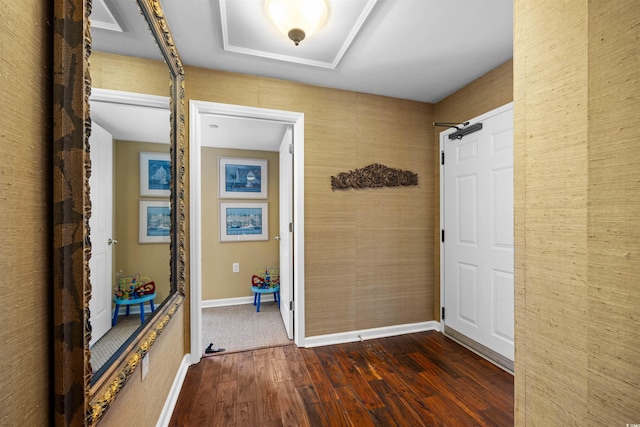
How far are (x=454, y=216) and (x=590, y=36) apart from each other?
212cm

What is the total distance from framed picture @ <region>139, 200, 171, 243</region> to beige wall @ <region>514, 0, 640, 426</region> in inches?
59.1

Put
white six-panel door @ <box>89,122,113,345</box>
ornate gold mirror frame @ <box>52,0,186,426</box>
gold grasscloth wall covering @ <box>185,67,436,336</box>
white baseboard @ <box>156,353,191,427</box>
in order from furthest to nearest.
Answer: gold grasscloth wall covering @ <box>185,67,436,336</box> < white baseboard @ <box>156,353,191,427</box> < white six-panel door @ <box>89,122,113,345</box> < ornate gold mirror frame @ <box>52,0,186,426</box>

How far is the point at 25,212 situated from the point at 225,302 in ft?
11.1

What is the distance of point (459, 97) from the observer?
252 centimetres

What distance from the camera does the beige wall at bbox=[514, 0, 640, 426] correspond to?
0.59 m

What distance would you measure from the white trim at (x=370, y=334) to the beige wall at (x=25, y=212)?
2.03m

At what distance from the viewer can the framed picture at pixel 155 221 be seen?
120 cm

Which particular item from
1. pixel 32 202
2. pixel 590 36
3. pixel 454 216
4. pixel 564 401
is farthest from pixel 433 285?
pixel 32 202

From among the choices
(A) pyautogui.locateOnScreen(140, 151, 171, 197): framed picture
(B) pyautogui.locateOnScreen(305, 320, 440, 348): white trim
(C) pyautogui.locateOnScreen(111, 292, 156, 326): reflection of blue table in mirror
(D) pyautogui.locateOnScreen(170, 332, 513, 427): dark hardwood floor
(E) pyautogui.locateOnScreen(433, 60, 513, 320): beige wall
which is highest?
(E) pyautogui.locateOnScreen(433, 60, 513, 320): beige wall

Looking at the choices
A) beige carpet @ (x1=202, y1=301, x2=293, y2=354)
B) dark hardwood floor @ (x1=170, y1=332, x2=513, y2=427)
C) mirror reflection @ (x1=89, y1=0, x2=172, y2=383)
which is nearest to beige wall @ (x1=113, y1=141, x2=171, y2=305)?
mirror reflection @ (x1=89, y1=0, x2=172, y2=383)

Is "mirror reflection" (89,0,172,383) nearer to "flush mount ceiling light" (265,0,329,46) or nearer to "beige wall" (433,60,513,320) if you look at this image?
"flush mount ceiling light" (265,0,329,46)

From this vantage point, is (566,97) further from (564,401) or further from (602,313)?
(564,401)

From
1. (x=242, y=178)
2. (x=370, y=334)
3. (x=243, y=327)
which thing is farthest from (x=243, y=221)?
(x=370, y=334)

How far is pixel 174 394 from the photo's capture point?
1693 mm
